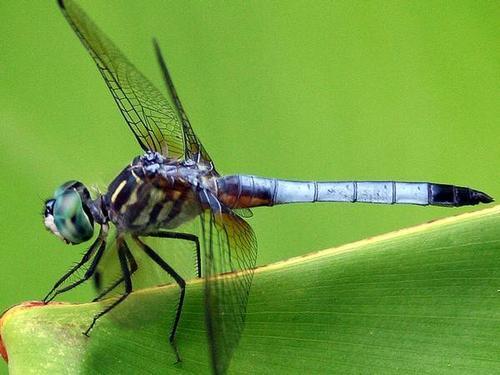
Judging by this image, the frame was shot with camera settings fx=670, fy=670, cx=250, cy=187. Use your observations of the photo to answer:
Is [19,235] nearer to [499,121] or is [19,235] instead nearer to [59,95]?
[59,95]

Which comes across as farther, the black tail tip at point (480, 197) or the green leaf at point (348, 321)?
the black tail tip at point (480, 197)

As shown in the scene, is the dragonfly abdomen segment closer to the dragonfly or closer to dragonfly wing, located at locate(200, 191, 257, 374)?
the dragonfly

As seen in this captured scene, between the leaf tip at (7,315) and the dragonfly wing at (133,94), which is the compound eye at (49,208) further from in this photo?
the leaf tip at (7,315)

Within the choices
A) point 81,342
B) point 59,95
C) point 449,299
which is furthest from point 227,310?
point 59,95

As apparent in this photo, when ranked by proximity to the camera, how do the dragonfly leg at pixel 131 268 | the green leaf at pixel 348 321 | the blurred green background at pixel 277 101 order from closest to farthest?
1. the green leaf at pixel 348 321
2. the dragonfly leg at pixel 131 268
3. the blurred green background at pixel 277 101

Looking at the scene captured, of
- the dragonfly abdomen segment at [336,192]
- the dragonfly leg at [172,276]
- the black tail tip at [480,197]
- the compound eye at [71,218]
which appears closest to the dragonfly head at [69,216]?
the compound eye at [71,218]
